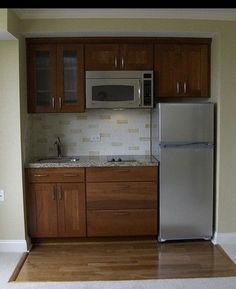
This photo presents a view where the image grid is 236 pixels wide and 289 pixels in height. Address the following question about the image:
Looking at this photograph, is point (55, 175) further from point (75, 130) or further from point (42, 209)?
point (75, 130)

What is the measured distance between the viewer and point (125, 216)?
350cm

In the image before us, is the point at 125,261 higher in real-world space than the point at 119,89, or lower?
lower

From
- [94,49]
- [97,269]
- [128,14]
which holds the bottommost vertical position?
[97,269]

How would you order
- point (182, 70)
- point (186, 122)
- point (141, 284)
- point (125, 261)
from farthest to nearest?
point (182, 70)
point (186, 122)
point (125, 261)
point (141, 284)

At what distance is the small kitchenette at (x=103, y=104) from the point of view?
3455mm

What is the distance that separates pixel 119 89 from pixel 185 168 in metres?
1.18

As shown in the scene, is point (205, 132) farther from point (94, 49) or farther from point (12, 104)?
point (12, 104)

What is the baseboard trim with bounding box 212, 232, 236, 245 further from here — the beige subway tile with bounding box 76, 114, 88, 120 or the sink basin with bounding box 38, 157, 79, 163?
the beige subway tile with bounding box 76, 114, 88, 120

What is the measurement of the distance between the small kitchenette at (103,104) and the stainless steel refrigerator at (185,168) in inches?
3.5

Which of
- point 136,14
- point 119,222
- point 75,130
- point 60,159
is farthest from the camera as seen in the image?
point 75,130

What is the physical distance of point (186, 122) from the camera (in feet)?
11.1

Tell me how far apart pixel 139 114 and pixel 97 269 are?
1.94 meters

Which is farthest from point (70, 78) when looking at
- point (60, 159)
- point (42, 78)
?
point (60, 159)
